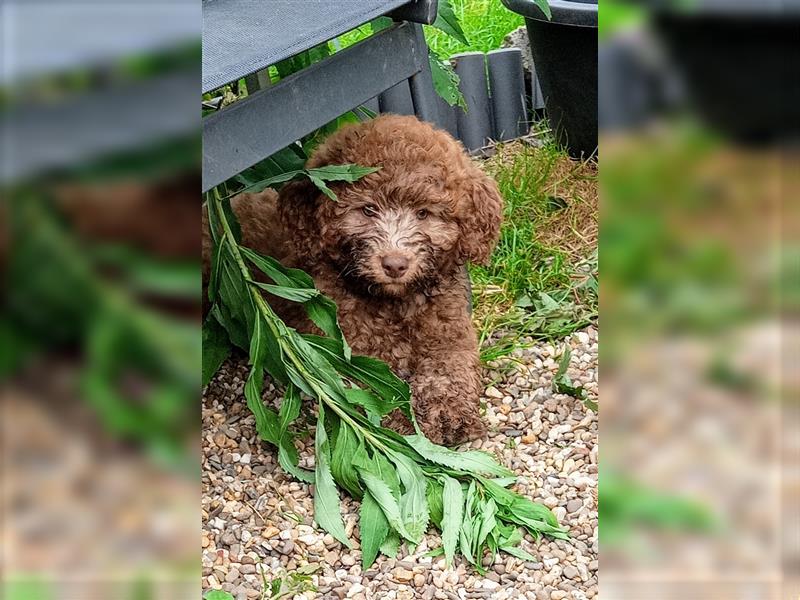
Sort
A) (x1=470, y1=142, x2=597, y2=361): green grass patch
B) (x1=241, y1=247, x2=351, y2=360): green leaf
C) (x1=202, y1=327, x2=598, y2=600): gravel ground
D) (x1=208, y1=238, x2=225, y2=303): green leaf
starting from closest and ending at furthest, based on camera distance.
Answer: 1. (x1=202, y1=327, x2=598, y2=600): gravel ground
2. (x1=241, y1=247, x2=351, y2=360): green leaf
3. (x1=208, y1=238, x2=225, y2=303): green leaf
4. (x1=470, y1=142, x2=597, y2=361): green grass patch

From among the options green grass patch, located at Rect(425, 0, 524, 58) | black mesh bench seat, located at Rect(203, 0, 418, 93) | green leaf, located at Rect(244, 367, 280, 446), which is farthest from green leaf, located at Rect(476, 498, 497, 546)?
green grass patch, located at Rect(425, 0, 524, 58)

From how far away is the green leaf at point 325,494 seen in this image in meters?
2.33

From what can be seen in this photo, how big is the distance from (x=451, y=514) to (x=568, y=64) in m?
2.61

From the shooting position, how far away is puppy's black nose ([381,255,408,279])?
7.95ft

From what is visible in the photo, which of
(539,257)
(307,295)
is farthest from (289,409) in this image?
(539,257)

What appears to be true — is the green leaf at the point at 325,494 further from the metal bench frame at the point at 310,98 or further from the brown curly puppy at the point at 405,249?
the metal bench frame at the point at 310,98

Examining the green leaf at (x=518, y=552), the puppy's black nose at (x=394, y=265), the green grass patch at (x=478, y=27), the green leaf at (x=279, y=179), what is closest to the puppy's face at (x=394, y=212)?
the puppy's black nose at (x=394, y=265)

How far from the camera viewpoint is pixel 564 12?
3.90m

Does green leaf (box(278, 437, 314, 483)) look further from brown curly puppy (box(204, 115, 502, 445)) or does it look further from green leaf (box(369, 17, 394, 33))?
green leaf (box(369, 17, 394, 33))

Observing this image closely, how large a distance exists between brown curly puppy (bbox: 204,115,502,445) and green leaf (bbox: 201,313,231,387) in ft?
0.70

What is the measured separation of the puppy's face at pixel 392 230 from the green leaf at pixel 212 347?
496mm

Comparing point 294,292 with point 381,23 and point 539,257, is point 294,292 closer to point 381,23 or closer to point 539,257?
point 381,23
